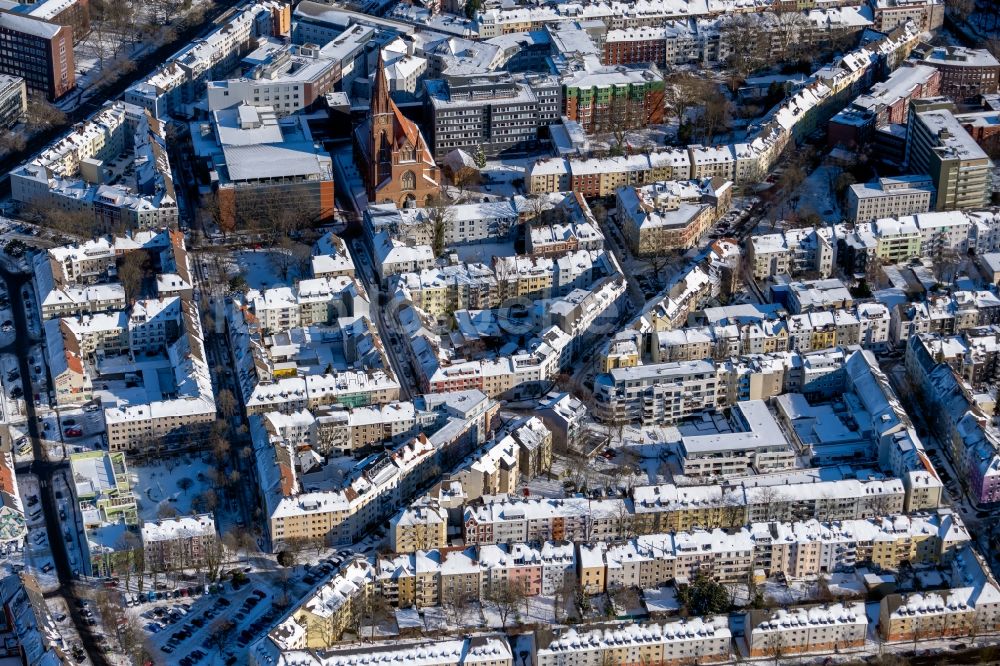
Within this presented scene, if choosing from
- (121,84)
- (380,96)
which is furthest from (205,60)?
(380,96)

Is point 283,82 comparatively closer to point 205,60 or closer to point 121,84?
point 205,60

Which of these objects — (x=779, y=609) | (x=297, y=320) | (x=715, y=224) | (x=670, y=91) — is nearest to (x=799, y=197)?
(x=715, y=224)

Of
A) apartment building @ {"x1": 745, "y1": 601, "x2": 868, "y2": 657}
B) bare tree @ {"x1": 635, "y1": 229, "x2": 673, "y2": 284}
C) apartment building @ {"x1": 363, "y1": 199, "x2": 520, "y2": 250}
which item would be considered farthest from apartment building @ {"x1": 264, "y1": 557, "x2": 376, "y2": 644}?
bare tree @ {"x1": 635, "y1": 229, "x2": 673, "y2": 284}

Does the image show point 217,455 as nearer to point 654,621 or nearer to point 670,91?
point 654,621

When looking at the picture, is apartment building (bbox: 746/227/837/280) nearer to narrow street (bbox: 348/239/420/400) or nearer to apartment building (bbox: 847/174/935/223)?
apartment building (bbox: 847/174/935/223)

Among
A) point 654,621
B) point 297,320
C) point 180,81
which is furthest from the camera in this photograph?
point 180,81

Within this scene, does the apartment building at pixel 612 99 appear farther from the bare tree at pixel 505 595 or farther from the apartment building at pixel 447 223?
the bare tree at pixel 505 595
